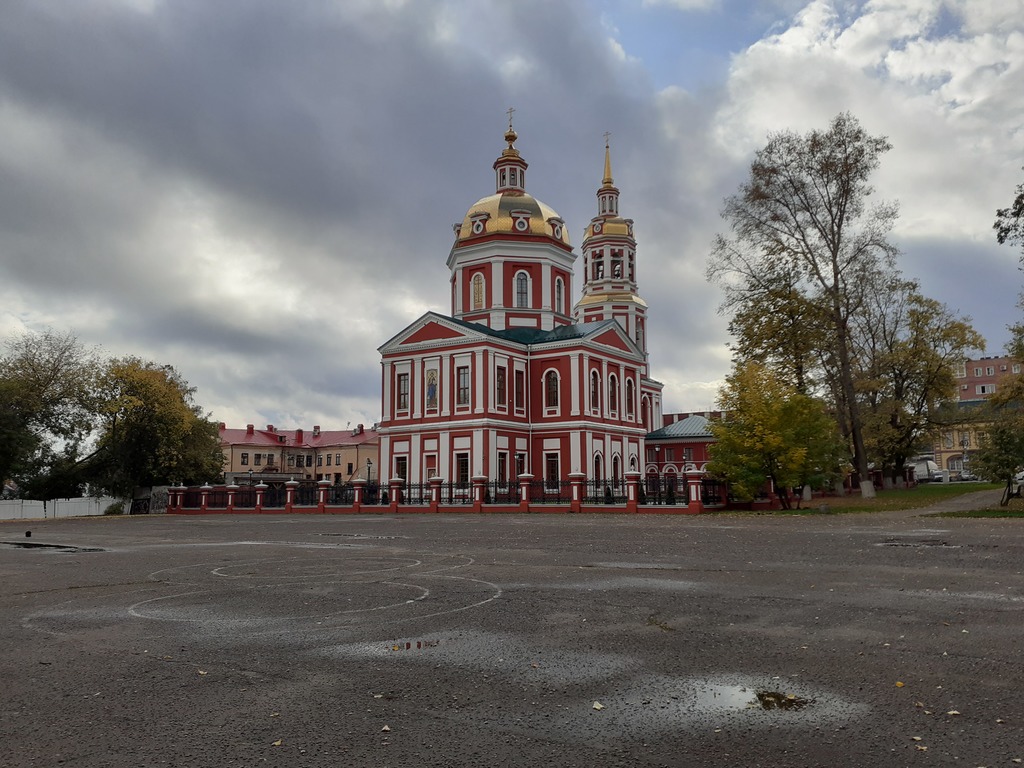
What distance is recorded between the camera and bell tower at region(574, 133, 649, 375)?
2628 inches

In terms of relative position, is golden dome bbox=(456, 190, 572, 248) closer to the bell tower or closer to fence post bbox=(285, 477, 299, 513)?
the bell tower

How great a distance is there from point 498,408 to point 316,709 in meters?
40.5

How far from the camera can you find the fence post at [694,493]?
30.0 m

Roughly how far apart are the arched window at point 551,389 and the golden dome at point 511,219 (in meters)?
9.62

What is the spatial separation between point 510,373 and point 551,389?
2.69m

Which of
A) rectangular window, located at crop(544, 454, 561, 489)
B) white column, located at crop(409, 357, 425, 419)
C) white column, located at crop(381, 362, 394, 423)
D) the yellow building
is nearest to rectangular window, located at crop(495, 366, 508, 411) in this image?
rectangular window, located at crop(544, 454, 561, 489)

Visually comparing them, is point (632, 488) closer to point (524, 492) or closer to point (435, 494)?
point (524, 492)

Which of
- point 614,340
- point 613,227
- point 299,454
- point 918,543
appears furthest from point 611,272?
point 918,543

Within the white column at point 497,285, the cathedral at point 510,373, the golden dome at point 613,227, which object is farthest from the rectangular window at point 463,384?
the golden dome at point 613,227

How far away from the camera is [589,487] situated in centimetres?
3684

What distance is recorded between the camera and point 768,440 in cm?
2953

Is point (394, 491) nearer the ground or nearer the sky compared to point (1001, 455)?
nearer the ground

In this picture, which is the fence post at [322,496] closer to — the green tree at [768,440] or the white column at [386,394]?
the white column at [386,394]

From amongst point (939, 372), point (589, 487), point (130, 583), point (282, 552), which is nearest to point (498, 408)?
point (589, 487)
